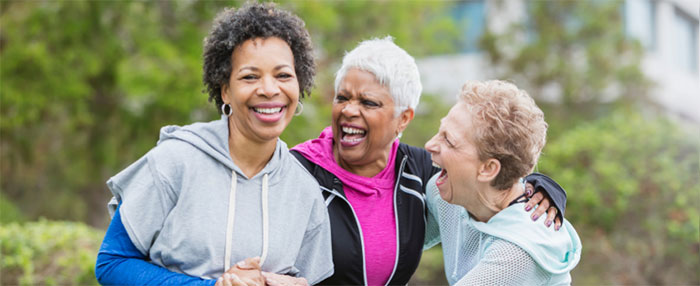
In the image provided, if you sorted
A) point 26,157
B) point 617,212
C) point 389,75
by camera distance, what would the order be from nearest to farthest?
1. point 389,75
2. point 617,212
3. point 26,157

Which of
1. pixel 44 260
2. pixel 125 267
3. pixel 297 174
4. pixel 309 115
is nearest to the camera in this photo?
pixel 125 267

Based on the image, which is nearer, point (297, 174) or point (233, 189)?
point (233, 189)

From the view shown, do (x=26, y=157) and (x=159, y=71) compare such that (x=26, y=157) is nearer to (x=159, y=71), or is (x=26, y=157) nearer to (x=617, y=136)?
(x=159, y=71)

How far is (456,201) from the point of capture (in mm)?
2779

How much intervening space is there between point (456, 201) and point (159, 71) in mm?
6380

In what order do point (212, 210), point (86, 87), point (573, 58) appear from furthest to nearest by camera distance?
1. point (573, 58)
2. point (86, 87)
3. point (212, 210)

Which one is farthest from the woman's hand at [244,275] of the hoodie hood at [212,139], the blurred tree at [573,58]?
the blurred tree at [573,58]

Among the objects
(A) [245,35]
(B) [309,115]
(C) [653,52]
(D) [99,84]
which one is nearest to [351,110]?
(A) [245,35]

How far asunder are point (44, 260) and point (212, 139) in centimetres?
333

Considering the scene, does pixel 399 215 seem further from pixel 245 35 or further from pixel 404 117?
pixel 245 35

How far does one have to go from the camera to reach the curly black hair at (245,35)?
2.64 metres

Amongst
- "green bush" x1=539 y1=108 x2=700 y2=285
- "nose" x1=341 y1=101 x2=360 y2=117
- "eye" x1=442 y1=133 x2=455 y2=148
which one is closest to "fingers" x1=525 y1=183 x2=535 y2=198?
"eye" x1=442 y1=133 x2=455 y2=148

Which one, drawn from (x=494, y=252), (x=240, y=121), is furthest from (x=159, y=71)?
(x=494, y=252)

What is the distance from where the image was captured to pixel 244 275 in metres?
2.48
